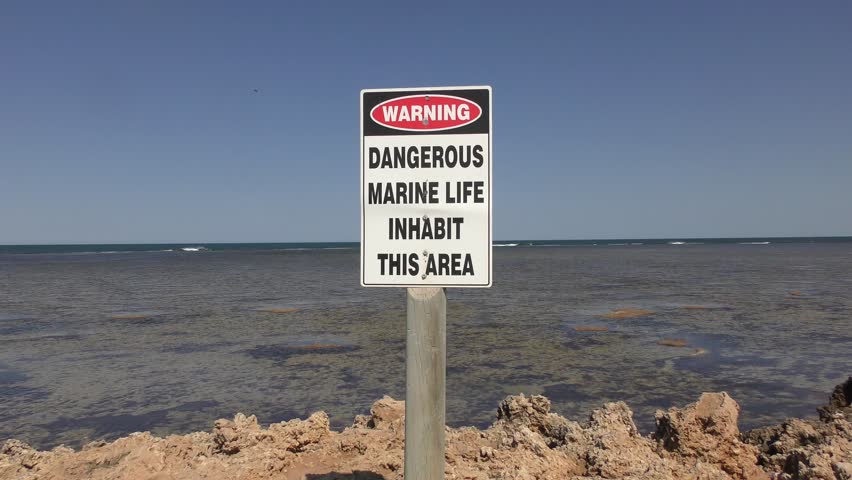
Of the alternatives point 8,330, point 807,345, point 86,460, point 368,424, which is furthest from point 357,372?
point 8,330

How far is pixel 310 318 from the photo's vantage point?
17656mm

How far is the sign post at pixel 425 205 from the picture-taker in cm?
288

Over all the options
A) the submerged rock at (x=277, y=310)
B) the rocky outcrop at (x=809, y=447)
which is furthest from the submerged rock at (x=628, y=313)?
the rocky outcrop at (x=809, y=447)

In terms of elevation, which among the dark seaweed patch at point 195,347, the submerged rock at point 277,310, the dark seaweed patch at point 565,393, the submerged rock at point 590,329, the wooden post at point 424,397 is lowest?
the dark seaweed patch at point 195,347

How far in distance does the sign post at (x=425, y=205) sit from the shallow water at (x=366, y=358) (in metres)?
4.83

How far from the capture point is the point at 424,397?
299cm

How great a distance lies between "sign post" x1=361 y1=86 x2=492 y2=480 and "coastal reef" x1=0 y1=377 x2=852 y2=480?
5.79 feet

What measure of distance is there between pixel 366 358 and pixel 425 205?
30.4 ft

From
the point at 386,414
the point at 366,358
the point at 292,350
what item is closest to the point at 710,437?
the point at 386,414

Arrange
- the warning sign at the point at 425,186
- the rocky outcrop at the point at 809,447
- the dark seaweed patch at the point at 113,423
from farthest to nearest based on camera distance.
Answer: the dark seaweed patch at the point at 113,423, the rocky outcrop at the point at 809,447, the warning sign at the point at 425,186

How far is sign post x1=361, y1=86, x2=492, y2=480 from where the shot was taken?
2883 millimetres

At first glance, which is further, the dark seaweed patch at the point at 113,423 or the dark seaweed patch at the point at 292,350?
the dark seaweed patch at the point at 292,350

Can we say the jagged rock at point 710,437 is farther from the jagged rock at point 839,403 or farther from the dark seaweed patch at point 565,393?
the dark seaweed patch at point 565,393

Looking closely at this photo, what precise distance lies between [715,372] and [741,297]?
14.4 meters
